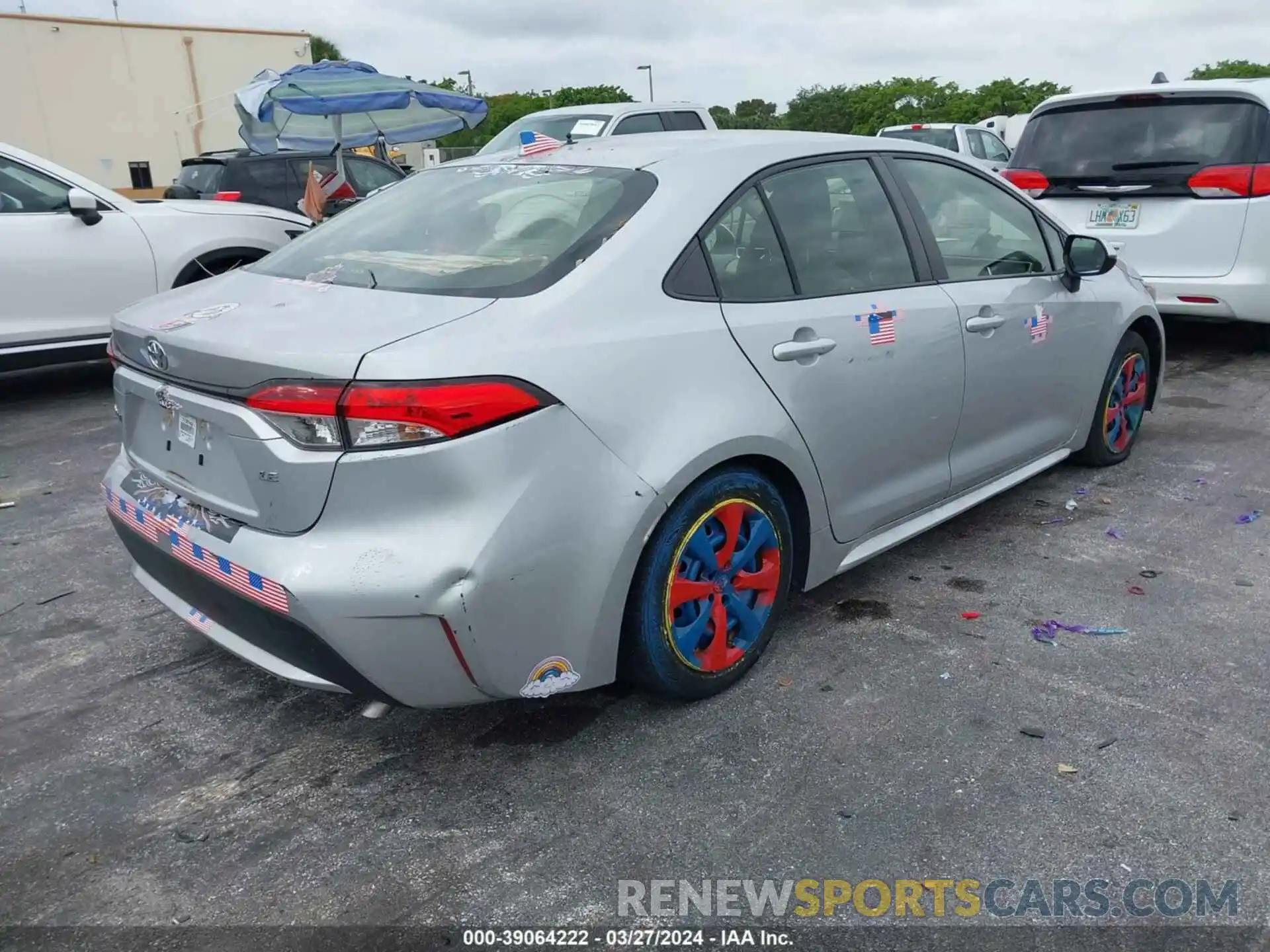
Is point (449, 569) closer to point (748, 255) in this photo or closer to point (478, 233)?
point (478, 233)

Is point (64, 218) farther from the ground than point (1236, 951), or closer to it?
farther from the ground

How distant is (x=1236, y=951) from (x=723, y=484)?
1542 millimetres

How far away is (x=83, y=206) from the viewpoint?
6.38 metres

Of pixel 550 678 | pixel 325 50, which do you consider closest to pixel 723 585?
pixel 550 678

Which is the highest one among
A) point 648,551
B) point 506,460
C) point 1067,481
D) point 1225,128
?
point 1225,128

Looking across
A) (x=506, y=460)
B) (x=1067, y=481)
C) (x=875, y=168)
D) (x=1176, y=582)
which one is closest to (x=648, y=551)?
(x=506, y=460)

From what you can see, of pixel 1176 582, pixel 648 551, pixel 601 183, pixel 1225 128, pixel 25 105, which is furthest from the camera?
pixel 25 105

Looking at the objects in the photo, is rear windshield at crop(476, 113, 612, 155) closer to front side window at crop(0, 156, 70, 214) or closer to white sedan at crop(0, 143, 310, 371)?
white sedan at crop(0, 143, 310, 371)

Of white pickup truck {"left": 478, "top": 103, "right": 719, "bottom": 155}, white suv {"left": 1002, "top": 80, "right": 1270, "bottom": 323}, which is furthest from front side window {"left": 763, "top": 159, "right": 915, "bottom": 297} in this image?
white pickup truck {"left": 478, "top": 103, "right": 719, "bottom": 155}

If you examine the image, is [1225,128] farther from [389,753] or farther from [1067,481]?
[389,753]

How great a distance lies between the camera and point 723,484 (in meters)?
2.84

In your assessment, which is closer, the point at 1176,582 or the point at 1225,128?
the point at 1176,582

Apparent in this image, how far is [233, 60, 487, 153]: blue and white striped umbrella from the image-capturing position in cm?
1032

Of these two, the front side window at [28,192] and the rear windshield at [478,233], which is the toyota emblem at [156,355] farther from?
the front side window at [28,192]
